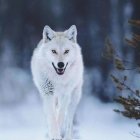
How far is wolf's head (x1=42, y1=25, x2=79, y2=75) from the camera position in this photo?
6926mm

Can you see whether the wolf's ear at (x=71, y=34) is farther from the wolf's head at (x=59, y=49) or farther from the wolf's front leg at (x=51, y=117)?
the wolf's front leg at (x=51, y=117)

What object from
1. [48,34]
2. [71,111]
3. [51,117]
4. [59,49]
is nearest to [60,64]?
[59,49]

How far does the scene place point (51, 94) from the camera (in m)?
7.17

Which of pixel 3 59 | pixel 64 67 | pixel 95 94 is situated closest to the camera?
pixel 64 67

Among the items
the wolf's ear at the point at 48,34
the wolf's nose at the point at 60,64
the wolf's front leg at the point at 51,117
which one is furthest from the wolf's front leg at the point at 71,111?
the wolf's ear at the point at 48,34

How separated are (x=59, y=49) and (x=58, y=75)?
0.38 meters

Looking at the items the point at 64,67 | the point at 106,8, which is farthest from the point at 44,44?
the point at 106,8

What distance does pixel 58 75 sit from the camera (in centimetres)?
719

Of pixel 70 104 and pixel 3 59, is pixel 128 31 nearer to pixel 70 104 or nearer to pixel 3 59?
pixel 3 59

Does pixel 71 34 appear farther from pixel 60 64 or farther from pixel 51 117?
pixel 51 117

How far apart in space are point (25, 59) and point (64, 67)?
4.70 metres

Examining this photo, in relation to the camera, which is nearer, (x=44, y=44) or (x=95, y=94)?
(x=44, y=44)

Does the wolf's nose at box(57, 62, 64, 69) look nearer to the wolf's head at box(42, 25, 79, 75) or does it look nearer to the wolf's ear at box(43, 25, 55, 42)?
the wolf's head at box(42, 25, 79, 75)

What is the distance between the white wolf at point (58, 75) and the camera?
6.98 metres
